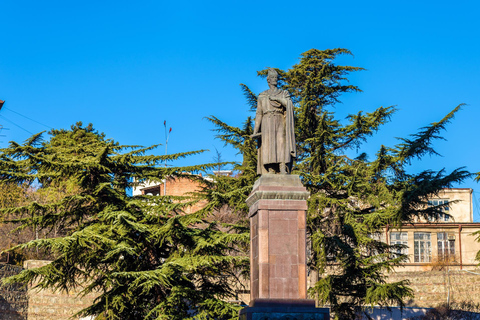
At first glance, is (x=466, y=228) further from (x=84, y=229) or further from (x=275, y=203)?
(x=275, y=203)

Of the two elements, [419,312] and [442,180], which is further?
[419,312]

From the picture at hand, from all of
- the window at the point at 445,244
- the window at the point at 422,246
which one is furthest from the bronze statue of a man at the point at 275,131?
the window at the point at 445,244

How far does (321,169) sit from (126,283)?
25.6ft

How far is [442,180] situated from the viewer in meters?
20.7

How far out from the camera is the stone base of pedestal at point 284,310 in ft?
39.3

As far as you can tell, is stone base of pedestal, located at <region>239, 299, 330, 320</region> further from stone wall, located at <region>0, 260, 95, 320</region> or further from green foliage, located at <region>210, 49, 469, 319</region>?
stone wall, located at <region>0, 260, 95, 320</region>

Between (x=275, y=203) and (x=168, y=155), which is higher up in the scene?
(x=168, y=155)

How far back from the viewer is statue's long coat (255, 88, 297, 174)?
13.8 m

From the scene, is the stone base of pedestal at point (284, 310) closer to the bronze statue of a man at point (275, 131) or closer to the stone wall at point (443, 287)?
the bronze statue of a man at point (275, 131)

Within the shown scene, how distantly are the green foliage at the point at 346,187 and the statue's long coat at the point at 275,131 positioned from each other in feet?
22.8

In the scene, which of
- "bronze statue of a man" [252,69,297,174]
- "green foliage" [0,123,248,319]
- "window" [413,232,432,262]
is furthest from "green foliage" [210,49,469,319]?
"window" [413,232,432,262]

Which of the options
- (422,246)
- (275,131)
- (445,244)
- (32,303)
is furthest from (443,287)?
(275,131)

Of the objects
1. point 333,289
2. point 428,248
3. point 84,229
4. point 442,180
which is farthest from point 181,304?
point 428,248

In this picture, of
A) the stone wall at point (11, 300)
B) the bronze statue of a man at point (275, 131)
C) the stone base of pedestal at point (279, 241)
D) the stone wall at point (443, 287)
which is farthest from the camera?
the stone wall at point (443, 287)
